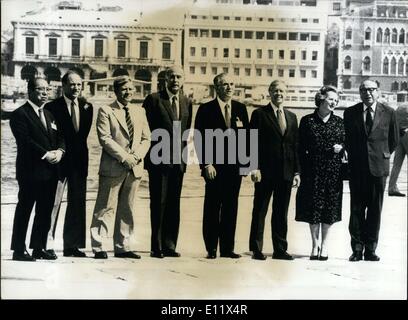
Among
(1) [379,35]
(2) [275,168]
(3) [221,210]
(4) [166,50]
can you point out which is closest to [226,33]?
(4) [166,50]

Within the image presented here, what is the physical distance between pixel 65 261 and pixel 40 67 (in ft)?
5.75

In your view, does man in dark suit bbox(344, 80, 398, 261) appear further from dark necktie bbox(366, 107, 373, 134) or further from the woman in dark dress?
the woman in dark dress

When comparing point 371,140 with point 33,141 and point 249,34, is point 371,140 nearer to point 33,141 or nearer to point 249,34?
point 249,34

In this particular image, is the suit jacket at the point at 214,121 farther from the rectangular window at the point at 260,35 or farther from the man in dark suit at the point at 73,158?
the man in dark suit at the point at 73,158

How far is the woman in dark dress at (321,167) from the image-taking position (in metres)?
7.12

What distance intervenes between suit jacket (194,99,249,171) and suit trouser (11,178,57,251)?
1332mm

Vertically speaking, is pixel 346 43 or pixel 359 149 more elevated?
pixel 346 43

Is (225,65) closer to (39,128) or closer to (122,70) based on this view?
(122,70)

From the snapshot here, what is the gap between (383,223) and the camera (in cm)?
729

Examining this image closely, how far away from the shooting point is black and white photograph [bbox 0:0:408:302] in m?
7.02

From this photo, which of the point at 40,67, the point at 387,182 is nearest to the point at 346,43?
the point at 387,182

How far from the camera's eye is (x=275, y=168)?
23.4ft

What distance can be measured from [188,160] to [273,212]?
2.96 feet

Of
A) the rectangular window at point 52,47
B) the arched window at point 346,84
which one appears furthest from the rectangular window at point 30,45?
the arched window at point 346,84
